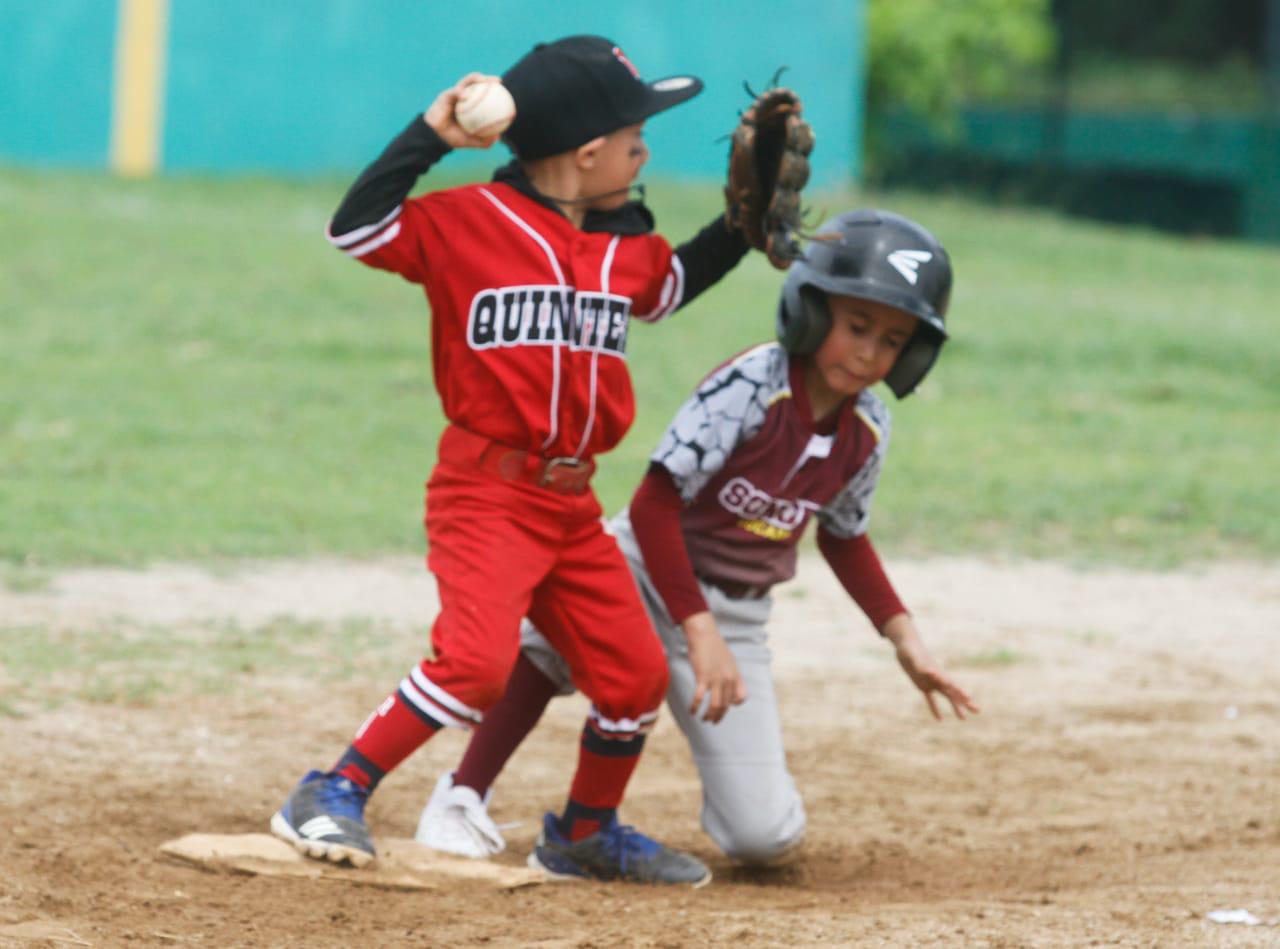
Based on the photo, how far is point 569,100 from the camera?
385cm

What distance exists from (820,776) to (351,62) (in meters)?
14.6

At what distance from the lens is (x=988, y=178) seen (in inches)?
880

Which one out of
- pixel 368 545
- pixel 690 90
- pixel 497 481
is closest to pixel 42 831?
pixel 497 481

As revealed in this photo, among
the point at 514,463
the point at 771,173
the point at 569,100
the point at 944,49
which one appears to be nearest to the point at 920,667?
the point at 514,463

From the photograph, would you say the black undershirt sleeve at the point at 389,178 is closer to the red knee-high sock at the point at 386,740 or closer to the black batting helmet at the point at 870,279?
the black batting helmet at the point at 870,279

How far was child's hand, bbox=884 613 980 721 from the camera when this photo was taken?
3.98 meters

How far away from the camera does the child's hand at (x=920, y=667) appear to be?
13.1 feet

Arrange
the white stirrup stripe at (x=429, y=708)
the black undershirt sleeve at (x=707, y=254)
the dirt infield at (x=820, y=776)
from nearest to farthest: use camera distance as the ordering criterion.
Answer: the dirt infield at (x=820, y=776) < the white stirrup stripe at (x=429, y=708) < the black undershirt sleeve at (x=707, y=254)

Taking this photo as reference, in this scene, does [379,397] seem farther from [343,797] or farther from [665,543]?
[343,797]

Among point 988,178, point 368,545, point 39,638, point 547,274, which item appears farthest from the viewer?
point 988,178

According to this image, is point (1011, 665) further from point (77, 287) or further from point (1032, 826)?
point (77, 287)

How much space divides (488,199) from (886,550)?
3.63 m

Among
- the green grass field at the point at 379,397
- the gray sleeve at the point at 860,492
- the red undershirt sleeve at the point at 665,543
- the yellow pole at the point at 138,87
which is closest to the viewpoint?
the red undershirt sleeve at the point at 665,543

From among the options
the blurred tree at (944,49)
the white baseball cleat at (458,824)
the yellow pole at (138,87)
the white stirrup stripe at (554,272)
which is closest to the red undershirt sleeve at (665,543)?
the white stirrup stripe at (554,272)
